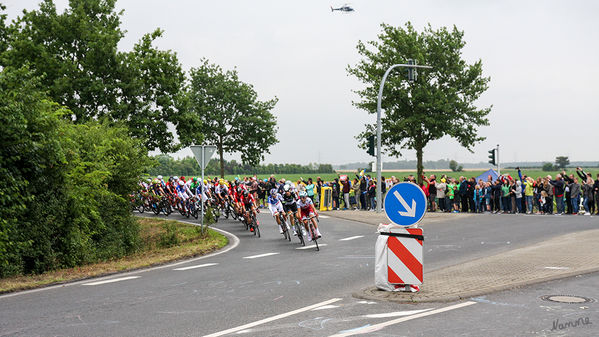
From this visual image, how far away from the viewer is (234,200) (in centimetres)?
2188

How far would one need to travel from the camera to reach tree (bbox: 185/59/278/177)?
58.0m

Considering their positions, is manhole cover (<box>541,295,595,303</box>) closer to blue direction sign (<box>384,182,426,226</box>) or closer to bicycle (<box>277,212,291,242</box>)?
blue direction sign (<box>384,182,426,226</box>)

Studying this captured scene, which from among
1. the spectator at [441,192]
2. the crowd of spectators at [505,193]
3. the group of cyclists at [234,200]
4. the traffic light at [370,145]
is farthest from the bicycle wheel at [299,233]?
the spectator at [441,192]

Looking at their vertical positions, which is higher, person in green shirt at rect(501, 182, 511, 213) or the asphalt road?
person in green shirt at rect(501, 182, 511, 213)

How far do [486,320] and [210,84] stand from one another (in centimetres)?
5553

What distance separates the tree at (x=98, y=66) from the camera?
103ft

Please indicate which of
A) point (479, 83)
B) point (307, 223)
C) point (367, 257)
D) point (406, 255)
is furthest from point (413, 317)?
point (479, 83)

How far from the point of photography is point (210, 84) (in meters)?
60.0

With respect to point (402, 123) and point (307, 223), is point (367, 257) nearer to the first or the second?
point (307, 223)

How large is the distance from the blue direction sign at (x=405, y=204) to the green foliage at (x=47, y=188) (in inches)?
291

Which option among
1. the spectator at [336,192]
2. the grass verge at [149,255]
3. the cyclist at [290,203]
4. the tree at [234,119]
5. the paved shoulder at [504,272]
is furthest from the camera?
the tree at [234,119]

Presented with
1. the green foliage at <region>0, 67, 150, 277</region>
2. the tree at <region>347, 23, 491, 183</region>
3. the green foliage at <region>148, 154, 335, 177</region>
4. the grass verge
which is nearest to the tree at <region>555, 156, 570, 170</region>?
the green foliage at <region>148, 154, 335, 177</region>

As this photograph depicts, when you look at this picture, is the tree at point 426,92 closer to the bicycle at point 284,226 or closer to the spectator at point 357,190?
the spectator at point 357,190

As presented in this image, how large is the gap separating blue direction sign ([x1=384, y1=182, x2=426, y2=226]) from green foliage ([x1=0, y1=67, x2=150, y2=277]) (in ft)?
24.2
